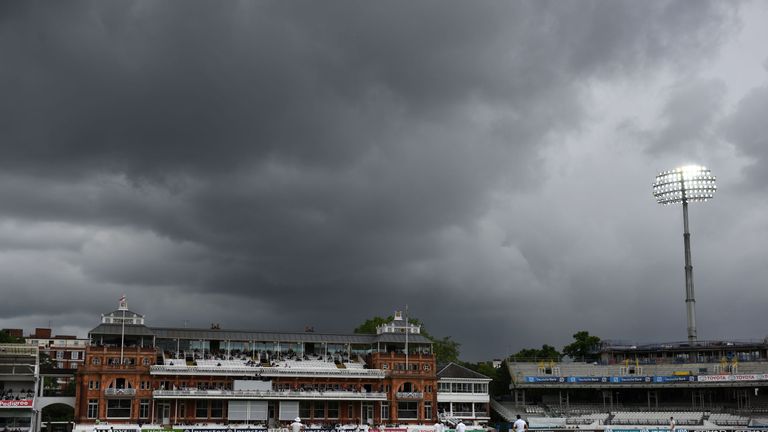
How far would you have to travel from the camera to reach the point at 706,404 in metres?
106

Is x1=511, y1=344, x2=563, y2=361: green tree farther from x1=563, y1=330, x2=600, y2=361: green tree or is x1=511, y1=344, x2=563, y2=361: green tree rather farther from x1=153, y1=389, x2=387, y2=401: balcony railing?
x1=153, y1=389, x2=387, y2=401: balcony railing

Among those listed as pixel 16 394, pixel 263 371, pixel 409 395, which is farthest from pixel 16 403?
pixel 409 395

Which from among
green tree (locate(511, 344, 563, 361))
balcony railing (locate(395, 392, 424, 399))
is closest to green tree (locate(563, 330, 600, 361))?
green tree (locate(511, 344, 563, 361))

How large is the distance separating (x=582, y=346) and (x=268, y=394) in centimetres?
5661

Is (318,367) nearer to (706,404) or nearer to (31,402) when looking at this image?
(31,402)

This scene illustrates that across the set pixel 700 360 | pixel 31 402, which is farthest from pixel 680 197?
pixel 31 402

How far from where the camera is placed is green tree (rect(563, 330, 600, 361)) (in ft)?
410

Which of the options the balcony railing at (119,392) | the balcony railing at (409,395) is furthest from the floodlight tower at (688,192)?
the balcony railing at (119,392)

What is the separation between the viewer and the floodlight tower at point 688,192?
110 metres

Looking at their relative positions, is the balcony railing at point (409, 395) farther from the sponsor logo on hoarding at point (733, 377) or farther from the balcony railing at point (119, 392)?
the sponsor logo on hoarding at point (733, 377)

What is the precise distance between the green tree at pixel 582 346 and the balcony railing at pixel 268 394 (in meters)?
43.4

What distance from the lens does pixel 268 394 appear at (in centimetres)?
8906

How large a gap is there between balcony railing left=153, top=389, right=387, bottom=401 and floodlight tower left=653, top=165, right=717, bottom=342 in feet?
147

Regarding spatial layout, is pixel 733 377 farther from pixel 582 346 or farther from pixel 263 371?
pixel 263 371
